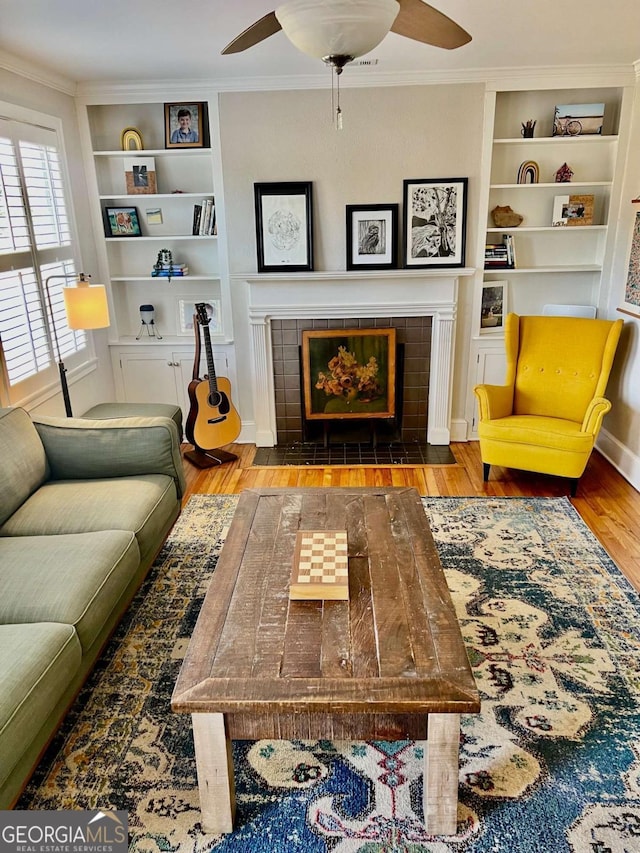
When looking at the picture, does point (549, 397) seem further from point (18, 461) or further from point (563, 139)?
point (18, 461)

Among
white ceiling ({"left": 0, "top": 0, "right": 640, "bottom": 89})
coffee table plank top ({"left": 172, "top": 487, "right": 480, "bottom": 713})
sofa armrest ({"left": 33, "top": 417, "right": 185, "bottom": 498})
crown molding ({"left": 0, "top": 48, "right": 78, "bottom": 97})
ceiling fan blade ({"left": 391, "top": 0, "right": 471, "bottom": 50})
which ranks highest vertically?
white ceiling ({"left": 0, "top": 0, "right": 640, "bottom": 89})

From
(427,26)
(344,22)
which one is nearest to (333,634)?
(344,22)

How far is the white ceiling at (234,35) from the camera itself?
2625 mm

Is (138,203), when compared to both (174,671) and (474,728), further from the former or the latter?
(474,728)

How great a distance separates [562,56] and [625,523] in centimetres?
269

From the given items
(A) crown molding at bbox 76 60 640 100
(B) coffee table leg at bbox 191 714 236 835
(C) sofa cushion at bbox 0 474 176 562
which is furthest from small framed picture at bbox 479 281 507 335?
(B) coffee table leg at bbox 191 714 236 835

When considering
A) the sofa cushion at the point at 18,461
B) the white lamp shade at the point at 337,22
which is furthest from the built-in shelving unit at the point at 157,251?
the white lamp shade at the point at 337,22

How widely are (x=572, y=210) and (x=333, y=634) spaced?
12.0 feet

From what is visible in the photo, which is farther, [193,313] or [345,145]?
[193,313]

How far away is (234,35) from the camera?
3.01 meters

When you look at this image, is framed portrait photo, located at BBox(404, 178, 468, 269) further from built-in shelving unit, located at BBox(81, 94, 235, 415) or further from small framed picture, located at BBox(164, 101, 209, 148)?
small framed picture, located at BBox(164, 101, 209, 148)

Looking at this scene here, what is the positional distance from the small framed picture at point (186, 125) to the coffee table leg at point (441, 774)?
3.88 m

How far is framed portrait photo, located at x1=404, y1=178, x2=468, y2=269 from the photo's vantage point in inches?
164

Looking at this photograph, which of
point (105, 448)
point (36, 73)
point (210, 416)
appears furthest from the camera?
point (210, 416)
